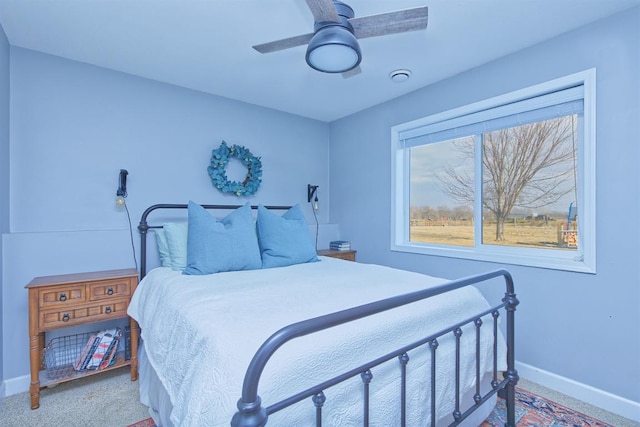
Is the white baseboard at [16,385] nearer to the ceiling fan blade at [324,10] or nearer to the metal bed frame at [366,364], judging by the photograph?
the metal bed frame at [366,364]

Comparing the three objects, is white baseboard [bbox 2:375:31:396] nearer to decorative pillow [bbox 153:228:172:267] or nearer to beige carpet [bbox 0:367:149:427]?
beige carpet [bbox 0:367:149:427]

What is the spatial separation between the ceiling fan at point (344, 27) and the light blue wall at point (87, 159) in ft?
5.54

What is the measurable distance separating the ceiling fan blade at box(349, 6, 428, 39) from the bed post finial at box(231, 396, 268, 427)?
1637 millimetres

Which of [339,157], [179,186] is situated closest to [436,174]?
[339,157]

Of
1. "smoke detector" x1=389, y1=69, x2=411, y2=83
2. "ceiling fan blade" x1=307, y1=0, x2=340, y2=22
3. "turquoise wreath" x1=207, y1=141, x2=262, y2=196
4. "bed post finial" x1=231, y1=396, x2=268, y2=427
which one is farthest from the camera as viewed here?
"turquoise wreath" x1=207, y1=141, x2=262, y2=196

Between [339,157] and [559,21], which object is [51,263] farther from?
[559,21]

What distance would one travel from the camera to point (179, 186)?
2.86m

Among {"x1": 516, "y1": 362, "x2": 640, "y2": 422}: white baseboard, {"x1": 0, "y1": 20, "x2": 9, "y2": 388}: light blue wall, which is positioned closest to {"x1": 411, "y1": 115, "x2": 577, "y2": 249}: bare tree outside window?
{"x1": 516, "y1": 362, "x2": 640, "y2": 422}: white baseboard

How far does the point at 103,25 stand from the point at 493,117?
2.80 meters

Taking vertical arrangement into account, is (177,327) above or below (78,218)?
below

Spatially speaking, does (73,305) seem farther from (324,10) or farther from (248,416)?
(324,10)

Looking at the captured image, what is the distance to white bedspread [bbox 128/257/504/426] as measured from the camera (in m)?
0.95

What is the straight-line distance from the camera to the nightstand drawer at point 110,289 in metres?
2.09

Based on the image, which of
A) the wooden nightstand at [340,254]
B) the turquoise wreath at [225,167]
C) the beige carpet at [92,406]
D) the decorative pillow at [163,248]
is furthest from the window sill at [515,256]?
the decorative pillow at [163,248]
